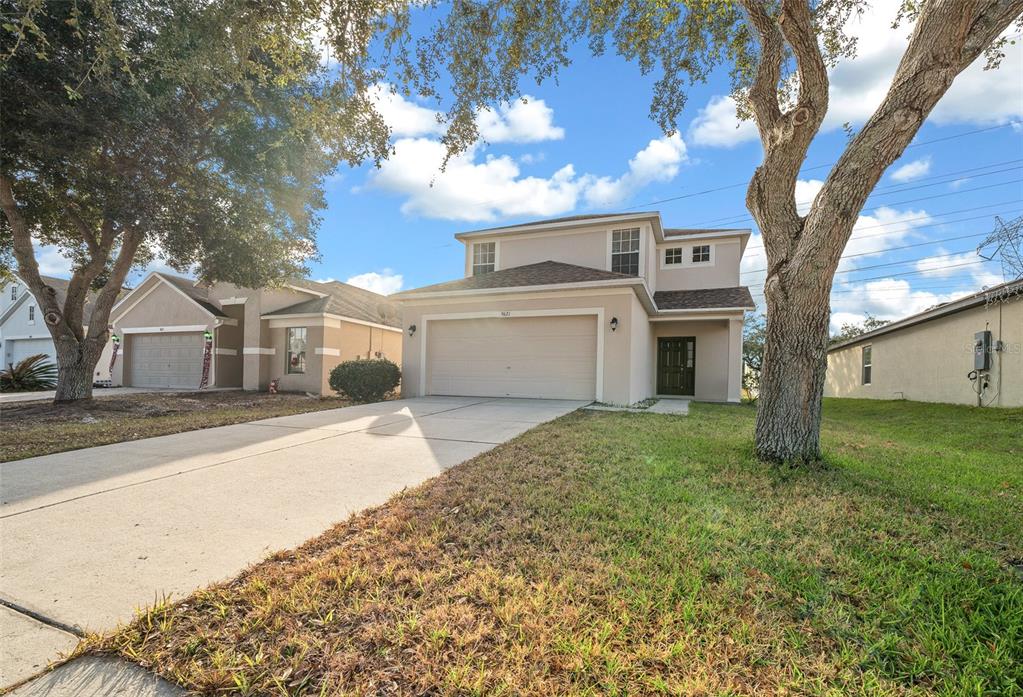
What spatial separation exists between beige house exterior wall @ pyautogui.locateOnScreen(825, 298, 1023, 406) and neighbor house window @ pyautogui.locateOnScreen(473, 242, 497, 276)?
12.7 meters

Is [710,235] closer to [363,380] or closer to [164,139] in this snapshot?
[363,380]

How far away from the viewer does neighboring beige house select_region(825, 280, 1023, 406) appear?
966cm

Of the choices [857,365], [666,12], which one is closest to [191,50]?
[666,12]

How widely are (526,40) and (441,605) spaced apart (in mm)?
7645

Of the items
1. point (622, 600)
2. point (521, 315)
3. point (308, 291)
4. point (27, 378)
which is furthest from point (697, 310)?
point (27, 378)

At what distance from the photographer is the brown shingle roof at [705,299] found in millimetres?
13545

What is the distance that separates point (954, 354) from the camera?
1177cm

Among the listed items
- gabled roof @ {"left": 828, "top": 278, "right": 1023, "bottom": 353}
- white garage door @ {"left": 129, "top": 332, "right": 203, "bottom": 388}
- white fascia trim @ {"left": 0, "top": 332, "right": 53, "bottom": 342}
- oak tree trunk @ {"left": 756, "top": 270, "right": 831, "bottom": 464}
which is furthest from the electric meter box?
white fascia trim @ {"left": 0, "top": 332, "right": 53, "bottom": 342}

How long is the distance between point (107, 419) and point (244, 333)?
8.04 meters

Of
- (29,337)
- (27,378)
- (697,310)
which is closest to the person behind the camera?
(697,310)

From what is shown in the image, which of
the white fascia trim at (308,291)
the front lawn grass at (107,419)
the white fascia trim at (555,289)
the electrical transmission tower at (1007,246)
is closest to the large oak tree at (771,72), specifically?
the electrical transmission tower at (1007,246)

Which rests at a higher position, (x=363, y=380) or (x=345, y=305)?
(x=345, y=305)

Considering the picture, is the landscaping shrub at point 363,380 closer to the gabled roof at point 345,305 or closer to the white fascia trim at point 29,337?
the gabled roof at point 345,305

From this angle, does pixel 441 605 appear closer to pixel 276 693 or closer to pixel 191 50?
pixel 276 693
